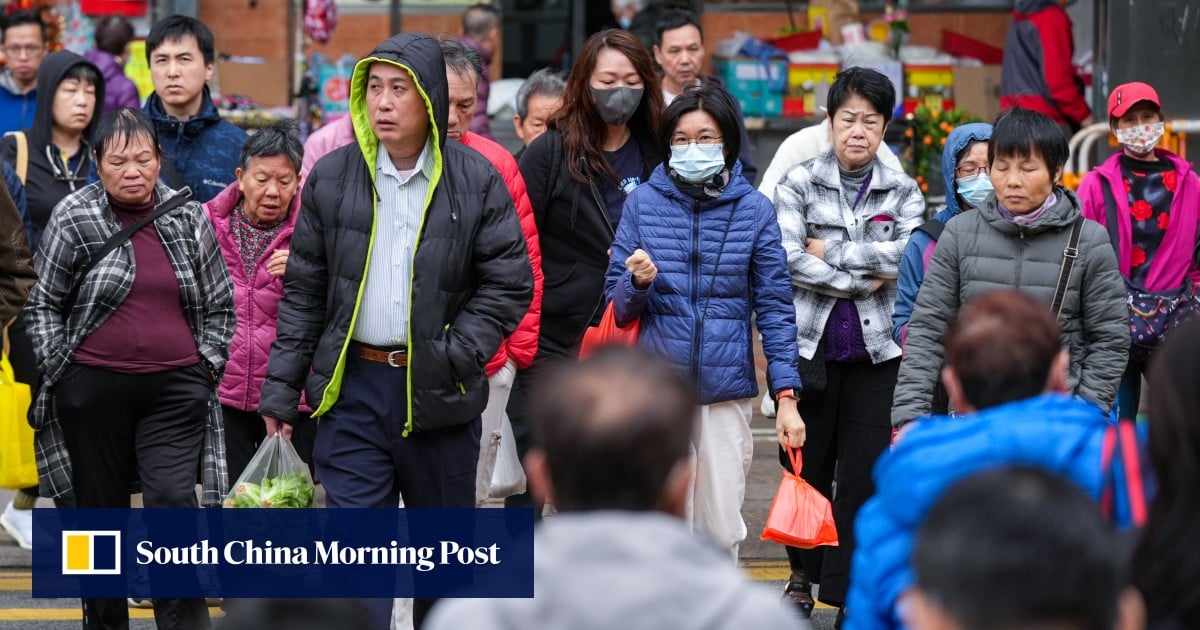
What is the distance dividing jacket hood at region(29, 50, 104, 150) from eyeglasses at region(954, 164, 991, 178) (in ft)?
12.5

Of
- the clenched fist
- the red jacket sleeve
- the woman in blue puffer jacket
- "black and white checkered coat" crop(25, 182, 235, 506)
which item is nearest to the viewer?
the clenched fist

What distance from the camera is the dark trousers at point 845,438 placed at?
6.21 m

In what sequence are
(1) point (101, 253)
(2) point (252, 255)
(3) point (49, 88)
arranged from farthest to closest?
(3) point (49, 88), (2) point (252, 255), (1) point (101, 253)

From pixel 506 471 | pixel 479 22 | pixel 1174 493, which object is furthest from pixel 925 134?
pixel 1174 493

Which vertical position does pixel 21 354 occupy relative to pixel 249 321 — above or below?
below

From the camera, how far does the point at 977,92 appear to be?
12.5m

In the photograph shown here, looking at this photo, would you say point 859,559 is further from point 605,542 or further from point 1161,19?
point 1161,19

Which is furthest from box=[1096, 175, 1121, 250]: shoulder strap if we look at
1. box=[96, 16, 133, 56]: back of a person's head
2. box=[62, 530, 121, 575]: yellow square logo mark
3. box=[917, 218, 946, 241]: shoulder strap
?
box=[96, 16, 133, 56]: back of a person's head

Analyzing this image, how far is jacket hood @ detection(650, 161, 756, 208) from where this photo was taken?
5.85 meters

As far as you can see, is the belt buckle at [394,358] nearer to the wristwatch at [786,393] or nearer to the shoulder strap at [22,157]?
the wristwatch at [786,393]

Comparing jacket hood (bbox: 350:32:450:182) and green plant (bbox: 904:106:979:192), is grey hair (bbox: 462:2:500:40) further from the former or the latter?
jacket hood (bbox: 350:32:450:182)

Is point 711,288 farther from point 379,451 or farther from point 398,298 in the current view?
point 379,451

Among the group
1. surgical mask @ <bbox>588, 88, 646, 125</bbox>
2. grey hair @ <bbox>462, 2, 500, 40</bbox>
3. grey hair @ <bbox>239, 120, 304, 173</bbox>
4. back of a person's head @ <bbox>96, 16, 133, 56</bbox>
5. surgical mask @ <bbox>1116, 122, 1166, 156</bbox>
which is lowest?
grey hair @ <bbox>239, 120, 304, 173</bbox>

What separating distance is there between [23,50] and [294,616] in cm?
679
